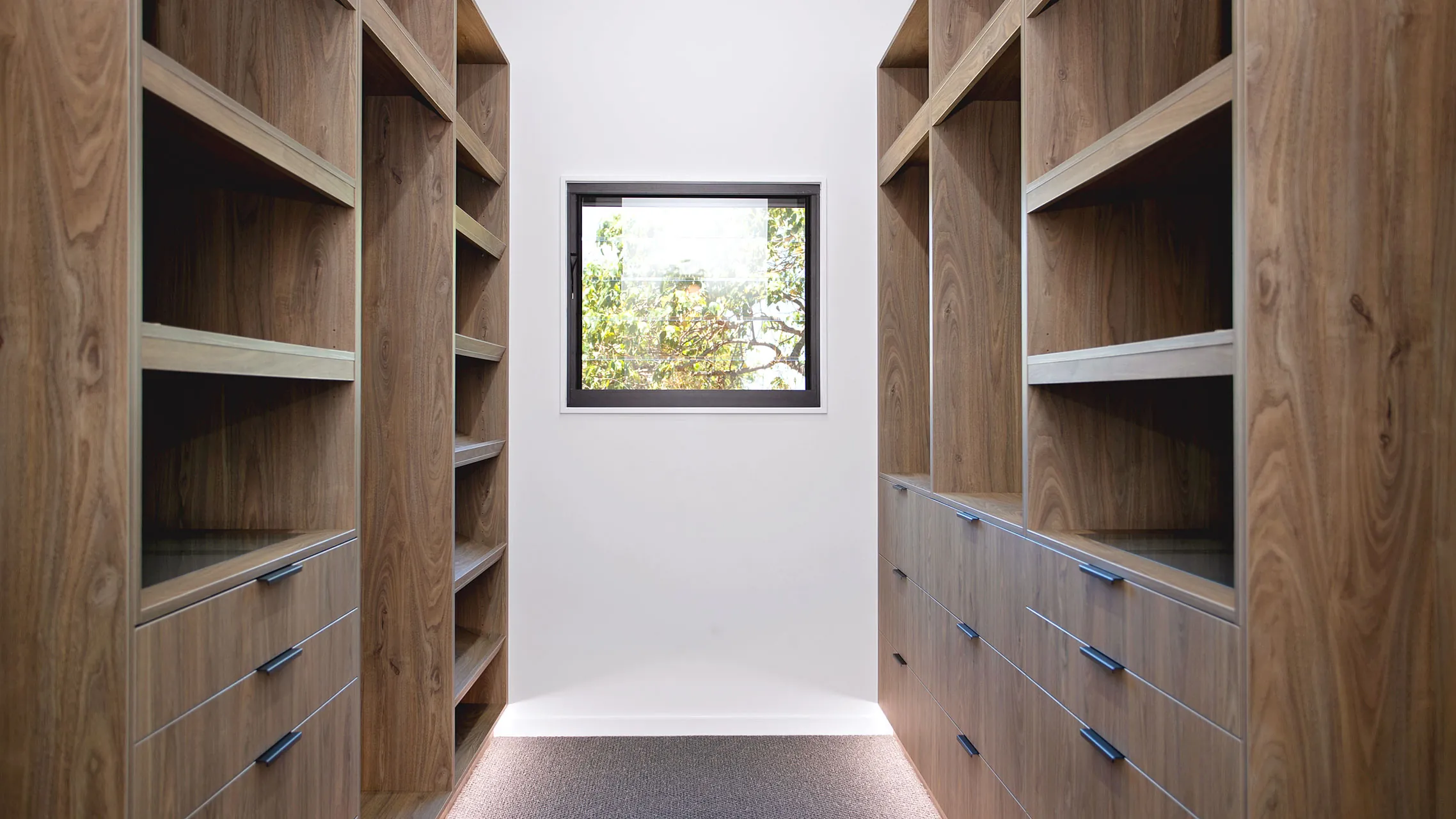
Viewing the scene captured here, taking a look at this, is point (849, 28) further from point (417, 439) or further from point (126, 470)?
point (126, 470)

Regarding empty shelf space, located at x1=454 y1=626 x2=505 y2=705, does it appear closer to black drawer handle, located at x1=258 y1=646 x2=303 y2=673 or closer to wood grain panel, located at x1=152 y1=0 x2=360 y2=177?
black drawer handle, located at x1=258 y1=646 x2=303 y2=673

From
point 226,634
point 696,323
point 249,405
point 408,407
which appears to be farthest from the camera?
point 696,323

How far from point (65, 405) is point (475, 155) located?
1.70 m

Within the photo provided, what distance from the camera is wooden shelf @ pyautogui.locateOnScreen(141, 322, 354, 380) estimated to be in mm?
1064

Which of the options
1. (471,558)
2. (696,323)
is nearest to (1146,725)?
(471,558)

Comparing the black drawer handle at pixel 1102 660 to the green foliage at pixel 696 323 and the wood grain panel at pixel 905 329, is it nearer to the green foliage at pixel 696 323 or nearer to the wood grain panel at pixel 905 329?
the wood grain panel at pixel 905 329

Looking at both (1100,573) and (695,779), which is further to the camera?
(695,779)

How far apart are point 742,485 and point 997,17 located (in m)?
1.70

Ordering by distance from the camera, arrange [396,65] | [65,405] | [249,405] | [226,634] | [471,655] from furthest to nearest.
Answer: [471,655] → [396,65] → [249,405] → [226,634] → [65,405]

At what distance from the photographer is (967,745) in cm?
202

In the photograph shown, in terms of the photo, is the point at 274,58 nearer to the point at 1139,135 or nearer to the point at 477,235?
the point at 477,235

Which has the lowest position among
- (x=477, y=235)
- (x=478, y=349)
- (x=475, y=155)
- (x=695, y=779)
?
(x=695, y=779)

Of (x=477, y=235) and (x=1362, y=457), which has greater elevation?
(x=477, y=235)

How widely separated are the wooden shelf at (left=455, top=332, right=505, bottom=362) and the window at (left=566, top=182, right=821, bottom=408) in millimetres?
306
